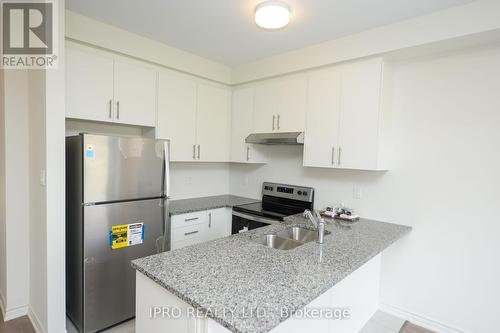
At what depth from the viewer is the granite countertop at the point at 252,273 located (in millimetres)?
1038

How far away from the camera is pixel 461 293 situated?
2184mm

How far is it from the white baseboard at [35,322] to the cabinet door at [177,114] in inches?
70.2

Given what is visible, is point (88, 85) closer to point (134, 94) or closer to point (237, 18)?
point (134, 94)

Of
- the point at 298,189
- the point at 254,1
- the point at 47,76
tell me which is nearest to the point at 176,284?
the point at 47,76

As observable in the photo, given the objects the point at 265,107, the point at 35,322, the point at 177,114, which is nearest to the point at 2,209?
the point at 35,322

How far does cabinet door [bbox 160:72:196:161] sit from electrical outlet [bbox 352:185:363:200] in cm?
183

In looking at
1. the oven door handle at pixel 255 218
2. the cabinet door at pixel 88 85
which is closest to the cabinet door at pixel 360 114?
the oven door handle at pixel 255 218

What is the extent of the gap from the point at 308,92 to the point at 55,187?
2.36 m

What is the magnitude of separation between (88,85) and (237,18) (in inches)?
55.3

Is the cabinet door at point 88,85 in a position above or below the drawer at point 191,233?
above

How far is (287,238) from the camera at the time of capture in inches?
81.4

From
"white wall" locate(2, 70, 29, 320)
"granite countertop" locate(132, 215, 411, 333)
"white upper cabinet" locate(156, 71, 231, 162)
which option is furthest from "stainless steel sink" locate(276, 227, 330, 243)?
"white wall" locate(2, 70, 29, 320)

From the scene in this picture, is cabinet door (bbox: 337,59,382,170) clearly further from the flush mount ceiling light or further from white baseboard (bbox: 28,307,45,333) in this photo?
white baseboard (bbox: 28,307,45,333)

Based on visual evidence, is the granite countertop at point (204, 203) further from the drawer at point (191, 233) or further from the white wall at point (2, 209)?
the white wall at point (2, 209)
